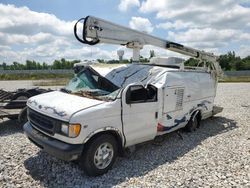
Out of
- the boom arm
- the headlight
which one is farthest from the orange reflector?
the boom arm

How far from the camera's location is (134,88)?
5.00 metres

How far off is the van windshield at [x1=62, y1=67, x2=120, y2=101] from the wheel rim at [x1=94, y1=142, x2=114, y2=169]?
41.9 inches

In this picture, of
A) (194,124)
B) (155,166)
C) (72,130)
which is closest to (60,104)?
(72,130)

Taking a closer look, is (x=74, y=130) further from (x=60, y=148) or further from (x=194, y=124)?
(x=194, y=124)

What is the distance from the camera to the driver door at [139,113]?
479cm

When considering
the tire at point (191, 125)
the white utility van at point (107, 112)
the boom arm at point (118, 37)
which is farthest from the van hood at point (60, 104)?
the tire at point (191, 125)

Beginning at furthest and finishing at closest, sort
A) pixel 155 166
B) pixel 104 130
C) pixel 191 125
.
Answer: pixel 191 125 → pixel 155 166 → pixel 104 130

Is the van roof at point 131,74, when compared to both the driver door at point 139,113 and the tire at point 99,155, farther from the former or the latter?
the tire at point 99,155

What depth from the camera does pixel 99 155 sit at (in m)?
4.43

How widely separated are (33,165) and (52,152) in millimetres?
1005

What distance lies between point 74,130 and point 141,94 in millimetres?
1813

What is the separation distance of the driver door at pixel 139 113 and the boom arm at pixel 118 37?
1.77 m

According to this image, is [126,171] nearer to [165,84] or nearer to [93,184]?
[93,184]

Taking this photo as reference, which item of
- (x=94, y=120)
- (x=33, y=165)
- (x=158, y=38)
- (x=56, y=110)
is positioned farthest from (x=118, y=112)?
(x=158, y=38)
